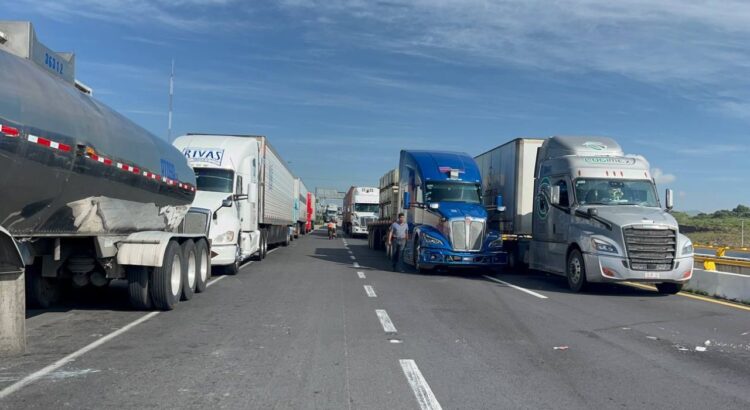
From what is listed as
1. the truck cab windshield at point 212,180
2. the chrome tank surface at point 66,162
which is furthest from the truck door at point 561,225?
the chrome tank surface at point 66,162

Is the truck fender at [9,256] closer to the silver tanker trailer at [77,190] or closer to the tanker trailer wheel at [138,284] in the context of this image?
the silver tanker trailer at [77,190]

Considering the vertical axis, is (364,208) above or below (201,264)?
above

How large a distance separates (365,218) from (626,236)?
32827mm

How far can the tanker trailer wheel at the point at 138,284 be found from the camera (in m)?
9.97

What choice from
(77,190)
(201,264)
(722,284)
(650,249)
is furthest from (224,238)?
(722,284)

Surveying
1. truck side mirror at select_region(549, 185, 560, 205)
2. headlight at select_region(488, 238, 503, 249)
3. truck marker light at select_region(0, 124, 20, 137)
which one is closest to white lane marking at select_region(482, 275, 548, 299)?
headlight at select_region(488, 238, 503, 249)

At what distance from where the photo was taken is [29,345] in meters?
7.56

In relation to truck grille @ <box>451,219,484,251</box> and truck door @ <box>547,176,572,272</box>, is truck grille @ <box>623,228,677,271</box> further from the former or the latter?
truck grille @ <box>451,219,484,251</box>

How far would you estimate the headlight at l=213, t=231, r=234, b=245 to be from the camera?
1571 cm

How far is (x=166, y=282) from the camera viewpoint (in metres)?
10.2

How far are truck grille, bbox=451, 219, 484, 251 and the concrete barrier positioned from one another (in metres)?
5.37

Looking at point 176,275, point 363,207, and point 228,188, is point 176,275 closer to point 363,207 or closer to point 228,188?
point 228,188

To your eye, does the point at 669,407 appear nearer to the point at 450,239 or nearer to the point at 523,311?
the point at 523,311

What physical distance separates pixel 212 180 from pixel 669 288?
460 inches
